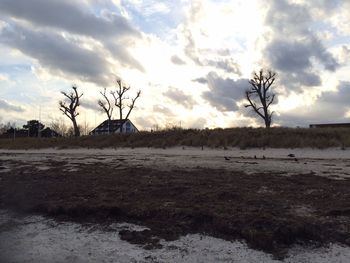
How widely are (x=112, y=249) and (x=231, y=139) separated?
77.2 ft

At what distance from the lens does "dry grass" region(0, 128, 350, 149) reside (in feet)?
94.0

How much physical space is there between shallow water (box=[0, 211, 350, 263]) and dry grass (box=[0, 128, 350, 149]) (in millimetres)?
20790

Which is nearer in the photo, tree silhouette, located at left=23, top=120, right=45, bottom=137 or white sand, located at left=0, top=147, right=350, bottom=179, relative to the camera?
white sand, located at left=0, top=147, right=350, bottom=179

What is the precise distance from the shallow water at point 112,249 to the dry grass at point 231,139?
2079 centimetres

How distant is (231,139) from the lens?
3130 centimetres

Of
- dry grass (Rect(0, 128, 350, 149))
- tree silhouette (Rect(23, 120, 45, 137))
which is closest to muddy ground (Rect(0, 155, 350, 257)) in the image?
dry grass (Rect(0, 128, 350, 149))

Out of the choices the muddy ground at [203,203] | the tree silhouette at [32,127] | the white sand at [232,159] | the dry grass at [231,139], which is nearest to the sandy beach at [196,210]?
the muddy ground at [203,203]

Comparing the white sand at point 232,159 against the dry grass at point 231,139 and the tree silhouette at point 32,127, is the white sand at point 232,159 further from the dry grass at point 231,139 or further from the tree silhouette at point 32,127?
the tree silhouette at point 32,127

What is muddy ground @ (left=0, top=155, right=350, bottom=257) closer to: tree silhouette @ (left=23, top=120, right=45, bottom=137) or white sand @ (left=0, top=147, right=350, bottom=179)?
white sand @ (left=0, top=147, right=350, bottom=179)

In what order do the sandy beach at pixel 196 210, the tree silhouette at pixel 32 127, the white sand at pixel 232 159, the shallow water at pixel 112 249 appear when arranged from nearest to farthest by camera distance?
the shallow water at pixel 112 249, the sandy beach at pixel 196 210, the white sand at pixel 232 159, the tree silhouette at pixel 32 127

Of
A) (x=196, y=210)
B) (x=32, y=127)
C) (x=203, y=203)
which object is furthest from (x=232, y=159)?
(x=32, y=127)

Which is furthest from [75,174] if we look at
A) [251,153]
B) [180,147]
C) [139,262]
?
[180,147]

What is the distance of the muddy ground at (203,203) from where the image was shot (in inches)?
334

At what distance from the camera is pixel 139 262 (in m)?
7.66
